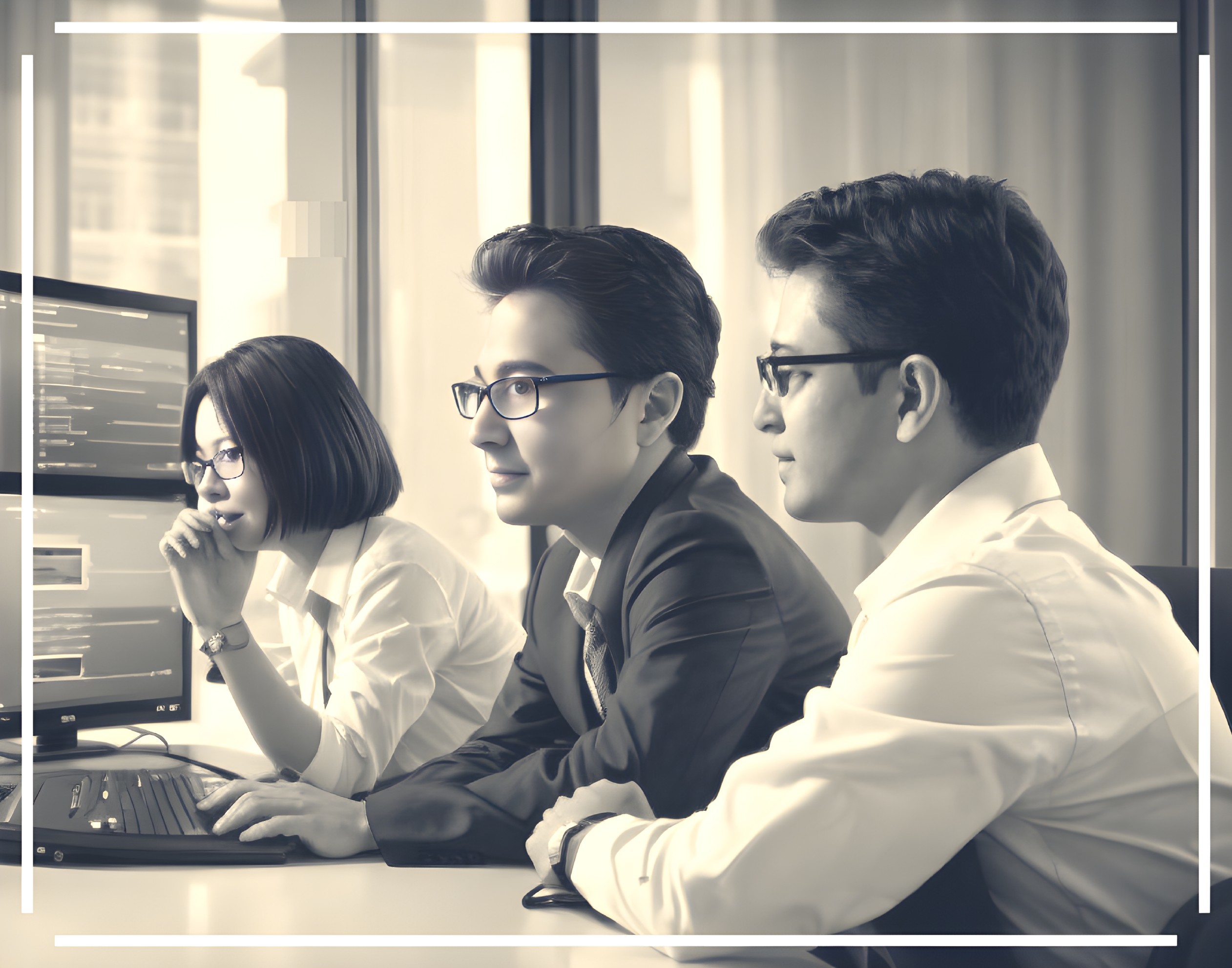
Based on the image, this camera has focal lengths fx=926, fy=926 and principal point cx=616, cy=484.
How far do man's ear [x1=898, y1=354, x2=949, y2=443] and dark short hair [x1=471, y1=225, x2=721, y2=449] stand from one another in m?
0.39

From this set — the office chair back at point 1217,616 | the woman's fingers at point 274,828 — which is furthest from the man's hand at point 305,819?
the office chair back at point 1217,616

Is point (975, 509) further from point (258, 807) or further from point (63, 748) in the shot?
point (63, 748)

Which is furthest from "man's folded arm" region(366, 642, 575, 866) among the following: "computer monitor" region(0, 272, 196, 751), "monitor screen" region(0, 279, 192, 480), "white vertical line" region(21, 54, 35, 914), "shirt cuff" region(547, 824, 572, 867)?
"monitor screen" region(0, 279, 192, 480)

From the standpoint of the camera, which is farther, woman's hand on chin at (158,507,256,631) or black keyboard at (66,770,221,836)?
woman's hand on chin at (158,507,256,631)

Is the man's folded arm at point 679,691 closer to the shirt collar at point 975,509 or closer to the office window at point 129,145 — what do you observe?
the shirt collar at point 975,509

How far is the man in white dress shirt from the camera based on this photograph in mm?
708

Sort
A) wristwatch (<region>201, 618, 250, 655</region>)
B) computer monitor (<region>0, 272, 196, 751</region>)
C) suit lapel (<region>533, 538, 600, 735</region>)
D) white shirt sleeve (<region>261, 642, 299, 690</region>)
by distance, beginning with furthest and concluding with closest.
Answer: white shirt sleeve (<region>261, 642, 299, 690</region>) → computer monitor (<region>0, 272, 196, 751</region>) → wristwatch (<region>201, 618, 250, 655</region>) → suit lapel (<region>533, 538, 600, 735</region>)

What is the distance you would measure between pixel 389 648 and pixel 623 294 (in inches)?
23.0

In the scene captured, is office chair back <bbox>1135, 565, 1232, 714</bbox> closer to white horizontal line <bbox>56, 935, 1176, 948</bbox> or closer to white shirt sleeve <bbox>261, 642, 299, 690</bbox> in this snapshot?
white horizontal line <bbox>56, 935, 1176, 948</bbox>

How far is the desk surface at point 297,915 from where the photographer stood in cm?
78

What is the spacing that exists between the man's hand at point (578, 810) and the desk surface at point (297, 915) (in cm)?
4

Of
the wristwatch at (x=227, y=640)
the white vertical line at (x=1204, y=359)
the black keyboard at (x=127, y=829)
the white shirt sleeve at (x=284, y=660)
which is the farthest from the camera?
the white shirt sleeve at (x=284, y=660)

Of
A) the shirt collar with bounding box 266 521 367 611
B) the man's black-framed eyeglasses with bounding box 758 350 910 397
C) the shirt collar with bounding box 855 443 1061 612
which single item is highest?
the man's black-framed eyeglasses with bounding box 758 350 910 397

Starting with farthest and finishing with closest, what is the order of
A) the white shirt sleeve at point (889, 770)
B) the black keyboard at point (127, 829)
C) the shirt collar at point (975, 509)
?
the black keyboard at point (127, 829) < the shirt collar at point (975, 509) < the white shirt sleeve at point (889, 770)
